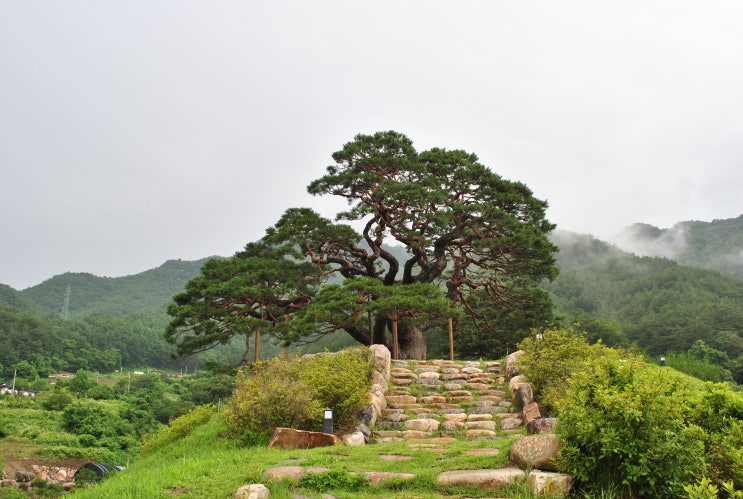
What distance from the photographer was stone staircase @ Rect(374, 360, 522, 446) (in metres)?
8.38

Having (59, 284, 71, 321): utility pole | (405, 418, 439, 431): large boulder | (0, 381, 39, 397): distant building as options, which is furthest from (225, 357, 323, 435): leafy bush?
(59, 284, 71, 321): utility pole

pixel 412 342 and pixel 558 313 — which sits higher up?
pixel 558 313

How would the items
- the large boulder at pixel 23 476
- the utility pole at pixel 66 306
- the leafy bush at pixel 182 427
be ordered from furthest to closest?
the utility pole at pixel 66 306, the large boulder at pixel 23 476, the leafy bush at pixel 182 427

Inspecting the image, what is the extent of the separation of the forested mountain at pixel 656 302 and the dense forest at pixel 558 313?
0.08 m

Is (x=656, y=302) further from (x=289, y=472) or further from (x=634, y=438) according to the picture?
(x=289, y=472)

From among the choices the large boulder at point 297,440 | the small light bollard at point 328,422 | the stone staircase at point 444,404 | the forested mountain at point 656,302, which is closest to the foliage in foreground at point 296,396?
the small light bollard at point 328,422

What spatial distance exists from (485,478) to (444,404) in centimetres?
518

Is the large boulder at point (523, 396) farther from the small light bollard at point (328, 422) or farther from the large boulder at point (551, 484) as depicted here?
the large boulder at point (551, 484)

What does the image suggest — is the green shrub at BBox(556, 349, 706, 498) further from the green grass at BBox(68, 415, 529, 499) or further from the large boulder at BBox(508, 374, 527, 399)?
the large boulder at BBox(508, 374, 527, 399)

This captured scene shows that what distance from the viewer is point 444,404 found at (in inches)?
392

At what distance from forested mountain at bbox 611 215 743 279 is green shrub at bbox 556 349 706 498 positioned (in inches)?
2976

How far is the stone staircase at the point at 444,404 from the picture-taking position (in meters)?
8.38

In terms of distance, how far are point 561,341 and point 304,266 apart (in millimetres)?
8917

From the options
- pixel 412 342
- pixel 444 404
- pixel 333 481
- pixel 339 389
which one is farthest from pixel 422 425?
pixel 412 342
